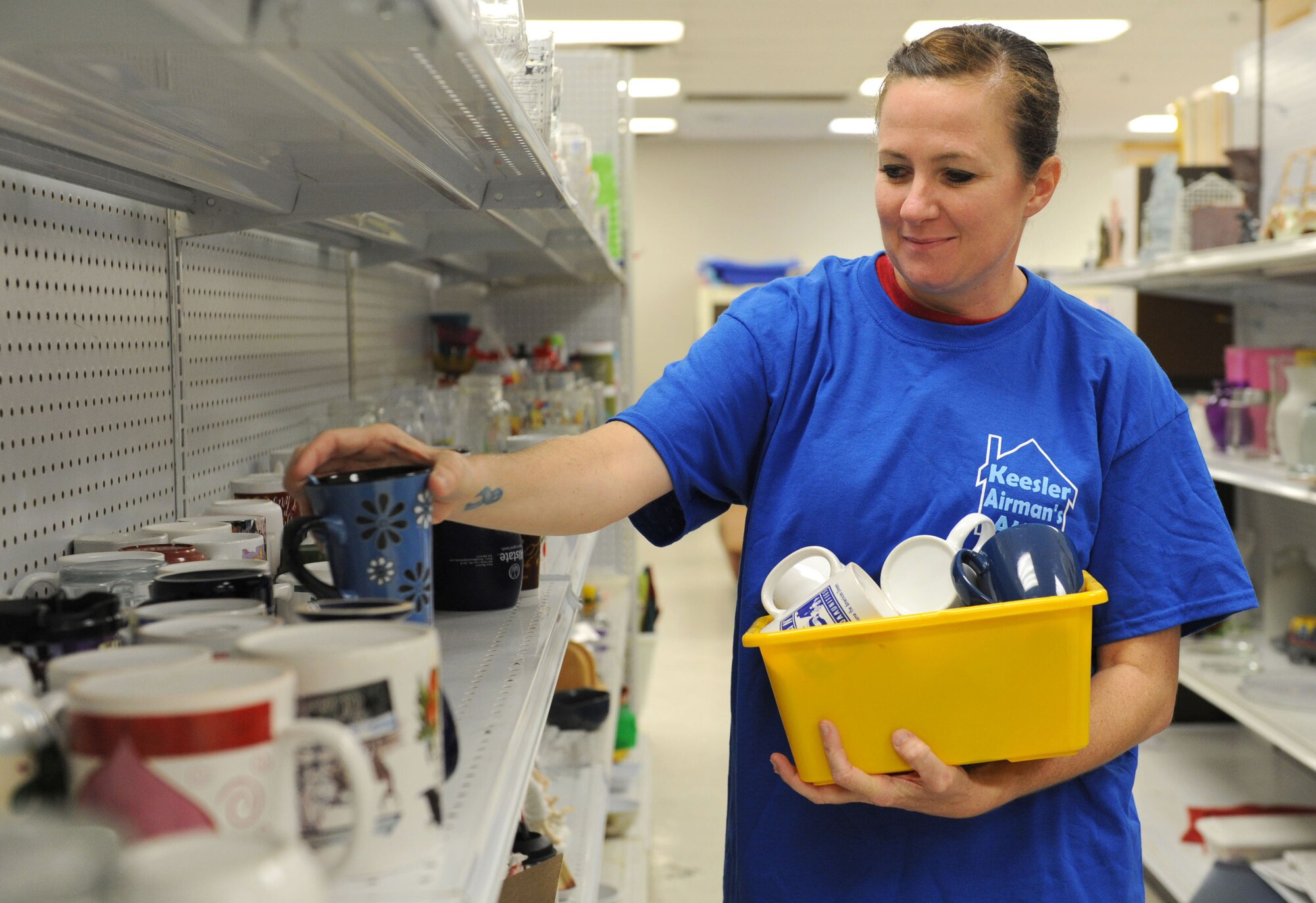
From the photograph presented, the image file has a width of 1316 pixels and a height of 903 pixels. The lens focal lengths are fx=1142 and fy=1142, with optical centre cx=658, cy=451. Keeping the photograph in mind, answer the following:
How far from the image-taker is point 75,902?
466mm

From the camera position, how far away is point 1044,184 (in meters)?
1.47

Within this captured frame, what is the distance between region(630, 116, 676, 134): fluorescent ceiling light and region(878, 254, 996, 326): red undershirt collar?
798cm

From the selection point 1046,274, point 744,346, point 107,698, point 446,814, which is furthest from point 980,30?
point 1046,274

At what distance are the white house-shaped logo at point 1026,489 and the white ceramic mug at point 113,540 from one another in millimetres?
924

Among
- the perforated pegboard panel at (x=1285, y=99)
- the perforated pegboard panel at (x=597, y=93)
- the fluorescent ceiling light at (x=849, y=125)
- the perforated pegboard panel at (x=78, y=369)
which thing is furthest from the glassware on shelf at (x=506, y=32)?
the fluorescent ceiling light at (x=849, y=125)

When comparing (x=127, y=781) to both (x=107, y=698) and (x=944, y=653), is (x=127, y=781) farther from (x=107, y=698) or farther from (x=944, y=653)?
(x=944, y=653)

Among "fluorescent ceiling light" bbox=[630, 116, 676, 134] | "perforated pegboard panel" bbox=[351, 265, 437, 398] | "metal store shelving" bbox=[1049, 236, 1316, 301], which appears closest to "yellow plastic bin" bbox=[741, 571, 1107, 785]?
"perforated pegboard panel" bbox=[351, 265, 437, 398]

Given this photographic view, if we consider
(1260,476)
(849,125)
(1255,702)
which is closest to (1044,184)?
(1260,476)

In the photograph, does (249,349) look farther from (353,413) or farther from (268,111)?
(268,111)

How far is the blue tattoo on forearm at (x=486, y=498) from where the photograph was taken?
1097mm

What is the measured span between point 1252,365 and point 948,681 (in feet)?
9.72

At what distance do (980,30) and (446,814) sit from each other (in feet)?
3.72

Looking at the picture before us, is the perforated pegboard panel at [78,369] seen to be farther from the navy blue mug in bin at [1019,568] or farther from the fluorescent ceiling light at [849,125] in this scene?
the fluorescent ceiling light at [849,125]

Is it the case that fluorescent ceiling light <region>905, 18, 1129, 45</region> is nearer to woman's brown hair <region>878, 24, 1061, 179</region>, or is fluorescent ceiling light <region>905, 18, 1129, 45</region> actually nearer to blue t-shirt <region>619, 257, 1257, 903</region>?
woman's brown hair <region>878, 24, 1061, 179</region>
